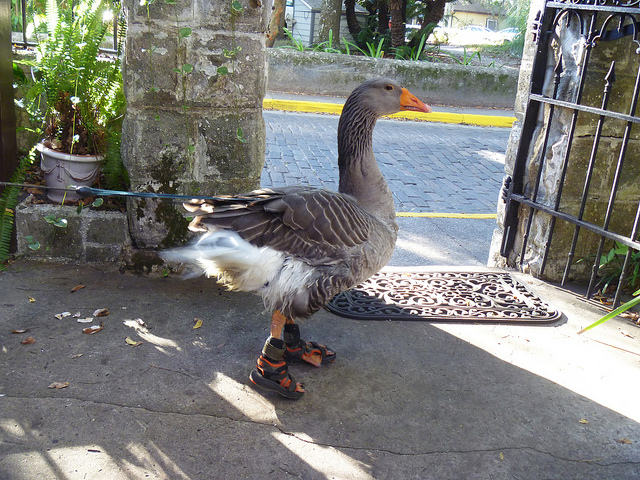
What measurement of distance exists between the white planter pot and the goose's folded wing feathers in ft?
5.19

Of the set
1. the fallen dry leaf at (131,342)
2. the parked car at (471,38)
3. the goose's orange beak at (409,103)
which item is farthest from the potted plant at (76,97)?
the parked car at (471,38)

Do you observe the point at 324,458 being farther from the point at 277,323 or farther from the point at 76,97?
the point at 76,97

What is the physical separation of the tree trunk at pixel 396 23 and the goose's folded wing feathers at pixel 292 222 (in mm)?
13137

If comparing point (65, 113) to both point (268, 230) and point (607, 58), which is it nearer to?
point (268, 230)

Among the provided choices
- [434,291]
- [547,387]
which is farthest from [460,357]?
[434,291]

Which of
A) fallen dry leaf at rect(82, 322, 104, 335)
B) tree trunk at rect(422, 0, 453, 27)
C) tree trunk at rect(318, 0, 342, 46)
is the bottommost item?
fallen dry leaf at rect(82, 322, 104, 335)

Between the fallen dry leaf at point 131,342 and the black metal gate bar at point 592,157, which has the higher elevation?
the black metal gate bar at point 592,157

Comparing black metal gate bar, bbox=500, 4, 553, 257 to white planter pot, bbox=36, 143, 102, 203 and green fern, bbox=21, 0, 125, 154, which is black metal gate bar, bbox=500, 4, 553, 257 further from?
white planter pot, bbox=36, 143, 102, 203

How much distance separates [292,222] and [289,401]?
97 centimetres

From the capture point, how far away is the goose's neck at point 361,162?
3.43 meters

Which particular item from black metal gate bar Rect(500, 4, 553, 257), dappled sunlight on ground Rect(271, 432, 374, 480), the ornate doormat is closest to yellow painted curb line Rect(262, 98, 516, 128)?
black metal gate bar Rect(500, 4, 553, 257)

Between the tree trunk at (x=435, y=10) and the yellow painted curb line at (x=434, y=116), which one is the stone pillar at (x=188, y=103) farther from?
the tree trunk at (x=435, y=10)

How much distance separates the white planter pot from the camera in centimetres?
420

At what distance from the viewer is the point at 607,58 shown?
4.21 metres
